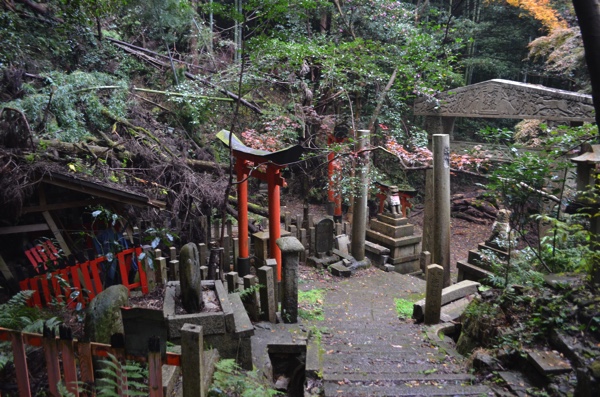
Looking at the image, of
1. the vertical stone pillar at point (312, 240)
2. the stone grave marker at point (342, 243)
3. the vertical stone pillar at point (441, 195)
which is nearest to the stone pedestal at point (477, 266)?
the vertical stone pillar at point (441, 195)

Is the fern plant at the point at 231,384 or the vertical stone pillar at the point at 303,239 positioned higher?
the fern plant at the point at 231,384

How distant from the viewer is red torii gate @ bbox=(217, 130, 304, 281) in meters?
7.04

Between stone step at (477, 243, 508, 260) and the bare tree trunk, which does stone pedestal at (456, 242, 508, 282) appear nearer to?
stone step at (477, 243, 508, 260)

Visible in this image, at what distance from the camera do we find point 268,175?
756cm

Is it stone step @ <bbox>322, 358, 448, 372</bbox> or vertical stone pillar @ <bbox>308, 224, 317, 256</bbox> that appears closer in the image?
stone step @ <bbox>322, 358, 448, 372</bbox>

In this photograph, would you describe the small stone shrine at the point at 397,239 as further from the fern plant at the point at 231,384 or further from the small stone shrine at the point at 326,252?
the fern plant at the point at 231,384

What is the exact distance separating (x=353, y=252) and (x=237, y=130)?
6890 millimetres

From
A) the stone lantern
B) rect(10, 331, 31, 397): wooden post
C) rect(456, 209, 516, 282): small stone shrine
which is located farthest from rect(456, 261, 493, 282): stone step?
rect(10, 331, 31, 397): wooden post

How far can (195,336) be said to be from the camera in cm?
264

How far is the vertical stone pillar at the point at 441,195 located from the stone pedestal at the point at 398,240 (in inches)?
99.2

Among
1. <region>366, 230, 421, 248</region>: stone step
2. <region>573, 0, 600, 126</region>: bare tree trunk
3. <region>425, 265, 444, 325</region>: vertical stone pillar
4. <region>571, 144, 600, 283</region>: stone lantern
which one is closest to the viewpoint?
<region>573, 0, 600, 126</region>: bare tree trunk

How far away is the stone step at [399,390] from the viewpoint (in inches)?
157

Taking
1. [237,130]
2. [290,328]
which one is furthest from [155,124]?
[290,328]

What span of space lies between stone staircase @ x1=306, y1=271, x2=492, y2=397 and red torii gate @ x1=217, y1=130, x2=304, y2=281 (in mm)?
1835
